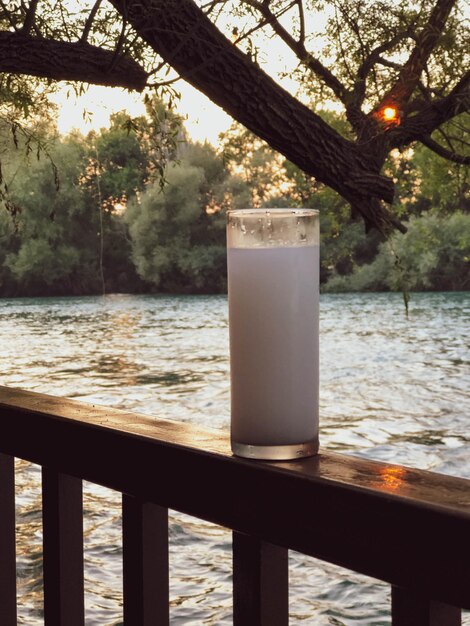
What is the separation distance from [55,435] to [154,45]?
5.43 feet

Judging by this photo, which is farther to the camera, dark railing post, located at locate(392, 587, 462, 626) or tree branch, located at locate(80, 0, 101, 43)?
tree branch, located at locate(80, 0, 101, 43)

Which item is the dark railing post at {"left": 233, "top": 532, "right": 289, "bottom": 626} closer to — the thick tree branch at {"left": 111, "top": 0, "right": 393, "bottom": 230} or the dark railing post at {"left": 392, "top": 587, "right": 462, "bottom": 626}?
the dark railing post at {"left": 392, "top": 587, "right": 462, "bottom": 626}

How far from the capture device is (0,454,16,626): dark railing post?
1185mm

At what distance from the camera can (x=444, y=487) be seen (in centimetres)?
72

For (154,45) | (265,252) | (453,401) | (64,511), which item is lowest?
(453,401)

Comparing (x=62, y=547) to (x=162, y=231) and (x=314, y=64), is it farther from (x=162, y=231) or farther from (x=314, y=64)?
(x=162, y=231)

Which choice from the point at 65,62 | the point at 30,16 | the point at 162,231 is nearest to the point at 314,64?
the point at 65,62

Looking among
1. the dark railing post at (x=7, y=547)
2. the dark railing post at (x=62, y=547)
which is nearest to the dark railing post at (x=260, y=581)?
the dark railing post at (x=62, y=547)

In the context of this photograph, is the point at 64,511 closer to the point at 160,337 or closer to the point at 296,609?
the point at 296,609

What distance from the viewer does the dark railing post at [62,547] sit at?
1.05 meters

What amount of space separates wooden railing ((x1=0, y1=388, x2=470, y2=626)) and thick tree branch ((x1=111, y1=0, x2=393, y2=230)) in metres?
1.46

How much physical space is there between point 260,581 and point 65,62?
226cm

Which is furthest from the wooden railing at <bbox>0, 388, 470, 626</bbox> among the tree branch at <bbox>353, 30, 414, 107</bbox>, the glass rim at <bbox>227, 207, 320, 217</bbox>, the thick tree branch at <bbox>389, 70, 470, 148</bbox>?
the tree branch at <bbox>353, 30, 414, 107</bbox>

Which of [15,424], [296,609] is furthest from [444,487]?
[296,609]
